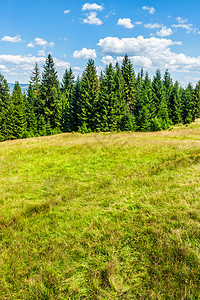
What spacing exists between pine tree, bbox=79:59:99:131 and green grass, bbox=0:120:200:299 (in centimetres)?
3523

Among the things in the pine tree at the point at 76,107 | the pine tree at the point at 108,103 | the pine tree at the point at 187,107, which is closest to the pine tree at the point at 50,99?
the pine tree at the point at 76,107

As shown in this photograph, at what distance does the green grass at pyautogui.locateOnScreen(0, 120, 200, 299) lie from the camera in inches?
137

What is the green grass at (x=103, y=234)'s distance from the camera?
11.4ft

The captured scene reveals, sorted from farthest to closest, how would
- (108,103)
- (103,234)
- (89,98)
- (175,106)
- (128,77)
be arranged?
(175,106)
(128,77)
(89,98)
(108,103)
(103,234)

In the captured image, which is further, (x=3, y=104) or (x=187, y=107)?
(x=187, y=107)

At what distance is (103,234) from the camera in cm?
504

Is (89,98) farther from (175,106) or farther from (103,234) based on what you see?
(103,234)

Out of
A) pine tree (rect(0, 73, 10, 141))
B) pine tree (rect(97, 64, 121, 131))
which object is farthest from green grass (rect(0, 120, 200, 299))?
pine tree (rect(0, 73, 10, 141))

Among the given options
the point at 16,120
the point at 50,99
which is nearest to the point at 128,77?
the point at 50,99

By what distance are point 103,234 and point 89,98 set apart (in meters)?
42.6

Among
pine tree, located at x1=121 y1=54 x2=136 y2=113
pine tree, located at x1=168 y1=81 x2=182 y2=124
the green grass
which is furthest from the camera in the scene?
pine tree, located at x1=168 y1=81 x2=182 y2=124

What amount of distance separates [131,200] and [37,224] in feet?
12.0

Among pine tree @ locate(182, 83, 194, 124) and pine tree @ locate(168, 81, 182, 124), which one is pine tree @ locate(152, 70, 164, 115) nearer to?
pine tree @ locate(168, 81, 182, 124)

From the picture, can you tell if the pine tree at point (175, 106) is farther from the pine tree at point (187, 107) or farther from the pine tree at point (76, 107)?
the pine tree at point (76, 107)
